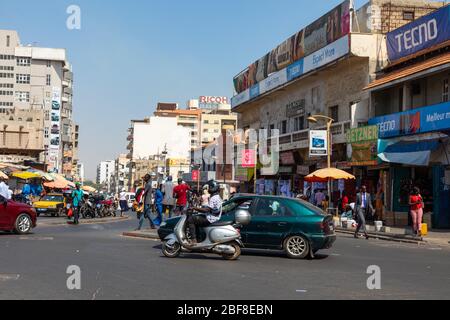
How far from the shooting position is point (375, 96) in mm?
33125

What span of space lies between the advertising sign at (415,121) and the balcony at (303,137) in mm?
2561

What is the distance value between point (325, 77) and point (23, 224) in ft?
85.2

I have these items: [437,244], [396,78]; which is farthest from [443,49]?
[437,244]

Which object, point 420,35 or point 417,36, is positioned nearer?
point 420,35

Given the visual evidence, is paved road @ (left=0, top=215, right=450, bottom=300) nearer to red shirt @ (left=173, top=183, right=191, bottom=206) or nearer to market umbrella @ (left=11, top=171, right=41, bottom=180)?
red shirt @ (left=173, top=183, right=191, bottom=206)

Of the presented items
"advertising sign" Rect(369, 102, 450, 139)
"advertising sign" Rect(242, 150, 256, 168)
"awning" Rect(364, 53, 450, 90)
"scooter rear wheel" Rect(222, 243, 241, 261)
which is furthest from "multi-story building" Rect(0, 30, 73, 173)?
"scooter rear wheel" Rect(222, 243, 241, 261)

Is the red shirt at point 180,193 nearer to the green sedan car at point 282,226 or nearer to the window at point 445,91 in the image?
the green sedan car at point 282,226

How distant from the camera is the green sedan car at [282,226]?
13.8 m

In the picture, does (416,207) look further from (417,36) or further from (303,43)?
(303,43)

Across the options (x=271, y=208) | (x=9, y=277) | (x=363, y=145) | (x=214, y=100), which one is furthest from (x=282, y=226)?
(x=214, y=100)

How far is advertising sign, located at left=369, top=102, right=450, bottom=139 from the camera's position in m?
25.4

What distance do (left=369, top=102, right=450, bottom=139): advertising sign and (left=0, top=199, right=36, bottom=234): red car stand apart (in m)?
17.2

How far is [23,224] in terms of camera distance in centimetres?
1884

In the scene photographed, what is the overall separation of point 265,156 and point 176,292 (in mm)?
41260
